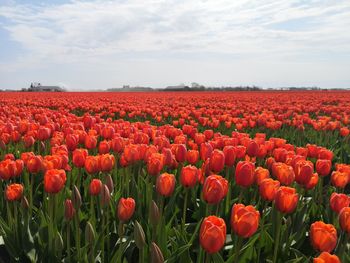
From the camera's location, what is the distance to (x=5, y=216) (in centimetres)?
340

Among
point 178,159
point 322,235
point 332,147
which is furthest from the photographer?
point 332,147

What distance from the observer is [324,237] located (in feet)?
6.86

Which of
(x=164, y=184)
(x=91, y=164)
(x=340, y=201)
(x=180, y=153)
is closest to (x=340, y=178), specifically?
(x=340, y=201)

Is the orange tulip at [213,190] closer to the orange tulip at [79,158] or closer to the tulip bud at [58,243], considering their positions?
the tulip bud at [58,243]

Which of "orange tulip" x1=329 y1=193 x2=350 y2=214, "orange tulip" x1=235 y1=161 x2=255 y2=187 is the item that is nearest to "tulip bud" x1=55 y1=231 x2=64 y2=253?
"orange tulip" x1=235 y1=161 x2=255 y2=187

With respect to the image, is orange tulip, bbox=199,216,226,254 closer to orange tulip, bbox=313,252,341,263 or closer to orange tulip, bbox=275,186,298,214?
orange tulip, bbox=313,252,341,263

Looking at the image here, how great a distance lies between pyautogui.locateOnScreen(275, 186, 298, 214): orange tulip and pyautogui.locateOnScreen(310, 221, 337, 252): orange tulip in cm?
34

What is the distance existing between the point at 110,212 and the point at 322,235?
5.81ft

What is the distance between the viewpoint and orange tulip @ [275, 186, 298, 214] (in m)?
2.50

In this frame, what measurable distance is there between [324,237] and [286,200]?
0.44 meters

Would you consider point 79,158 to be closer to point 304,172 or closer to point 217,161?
point 217,161

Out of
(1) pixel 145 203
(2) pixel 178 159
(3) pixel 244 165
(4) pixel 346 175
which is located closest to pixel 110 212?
(1) pixel 145 203

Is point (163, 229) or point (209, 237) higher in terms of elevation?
point (209, 237)

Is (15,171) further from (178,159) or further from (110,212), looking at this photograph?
(178,159)
